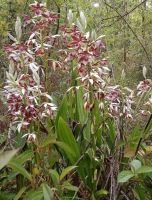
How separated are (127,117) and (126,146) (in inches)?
7.2

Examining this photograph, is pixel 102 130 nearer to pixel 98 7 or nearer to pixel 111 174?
pixel 111 174

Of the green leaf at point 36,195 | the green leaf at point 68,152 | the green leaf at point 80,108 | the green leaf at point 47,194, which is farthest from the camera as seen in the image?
the green leaf at point 80,108

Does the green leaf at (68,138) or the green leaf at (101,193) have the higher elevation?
the green leaf at (68,138)

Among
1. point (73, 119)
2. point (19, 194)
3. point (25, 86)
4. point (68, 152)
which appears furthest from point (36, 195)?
point (73, 119)

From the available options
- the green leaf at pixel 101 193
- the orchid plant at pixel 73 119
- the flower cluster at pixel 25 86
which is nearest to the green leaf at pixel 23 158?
the orchid plant at pixel 73 119

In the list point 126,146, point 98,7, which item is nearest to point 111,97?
point 126,146

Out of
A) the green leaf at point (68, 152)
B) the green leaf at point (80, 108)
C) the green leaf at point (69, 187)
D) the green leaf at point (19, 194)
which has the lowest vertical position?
the green leaf at point (19, 194)

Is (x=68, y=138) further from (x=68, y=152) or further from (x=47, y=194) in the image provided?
(x=47, y=194)

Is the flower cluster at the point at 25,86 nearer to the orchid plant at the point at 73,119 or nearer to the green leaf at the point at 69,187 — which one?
the orchid plant at the point at 73,119

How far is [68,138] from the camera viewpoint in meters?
2.08

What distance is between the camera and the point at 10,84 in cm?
189

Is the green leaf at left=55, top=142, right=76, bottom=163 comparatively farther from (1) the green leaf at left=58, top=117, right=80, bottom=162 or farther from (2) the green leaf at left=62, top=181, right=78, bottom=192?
(2) the green leaf at left=62, top=181, right=78, bottom=192

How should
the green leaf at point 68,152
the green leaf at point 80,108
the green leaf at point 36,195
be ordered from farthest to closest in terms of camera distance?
the green leaf at point 80,108 < the green leaf at point 68,152 < the green leaf at point 36,195

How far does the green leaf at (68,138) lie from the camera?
2.05 metres
